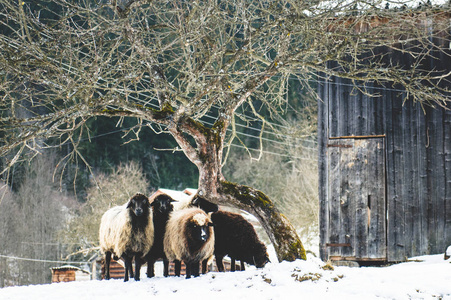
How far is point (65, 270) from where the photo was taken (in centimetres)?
1566

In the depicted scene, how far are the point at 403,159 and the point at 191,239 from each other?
4934 millimetres

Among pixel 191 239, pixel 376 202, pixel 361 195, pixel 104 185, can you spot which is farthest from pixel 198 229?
pixel 104 185

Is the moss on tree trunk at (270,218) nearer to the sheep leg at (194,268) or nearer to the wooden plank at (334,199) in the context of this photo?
the sheep leg at (194,268)

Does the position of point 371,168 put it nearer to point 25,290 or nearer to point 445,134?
point 445,134

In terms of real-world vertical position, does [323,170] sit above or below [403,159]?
below

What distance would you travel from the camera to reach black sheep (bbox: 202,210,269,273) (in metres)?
9.26

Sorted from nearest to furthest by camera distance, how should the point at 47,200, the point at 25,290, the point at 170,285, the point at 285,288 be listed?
1. the point at 285,288
2. the point at 170,285
3. the point at 25,290
4. the point at 47,200

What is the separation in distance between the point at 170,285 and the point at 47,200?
26745 mm

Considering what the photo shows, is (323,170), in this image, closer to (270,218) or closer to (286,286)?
(270,218)

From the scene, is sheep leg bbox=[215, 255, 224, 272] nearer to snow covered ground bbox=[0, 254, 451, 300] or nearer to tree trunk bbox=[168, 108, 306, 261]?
snow covered ground bbox=[0, 254, 451, 300]

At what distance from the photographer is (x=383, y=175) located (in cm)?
1069

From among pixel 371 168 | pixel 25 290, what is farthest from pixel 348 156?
pixel 25 290

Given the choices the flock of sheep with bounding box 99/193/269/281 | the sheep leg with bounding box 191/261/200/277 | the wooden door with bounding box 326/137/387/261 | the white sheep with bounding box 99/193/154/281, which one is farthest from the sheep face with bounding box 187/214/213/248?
the wooden door with bounding box 326/137/387/261

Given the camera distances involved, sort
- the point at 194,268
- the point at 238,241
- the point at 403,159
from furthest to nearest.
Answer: the point at 403,159 → the point at 238,241 → the point at 194,268
